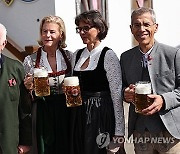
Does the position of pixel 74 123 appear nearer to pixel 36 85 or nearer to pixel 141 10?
pixel 36 85

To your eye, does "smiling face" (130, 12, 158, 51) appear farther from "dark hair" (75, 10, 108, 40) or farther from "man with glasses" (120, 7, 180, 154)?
"dark hair" (75, 10, 108, 40)

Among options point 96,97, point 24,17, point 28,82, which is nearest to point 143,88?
point 96,97

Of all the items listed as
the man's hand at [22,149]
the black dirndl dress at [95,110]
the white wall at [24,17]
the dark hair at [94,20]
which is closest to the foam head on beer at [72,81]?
the black dirndl dress at [95,110]

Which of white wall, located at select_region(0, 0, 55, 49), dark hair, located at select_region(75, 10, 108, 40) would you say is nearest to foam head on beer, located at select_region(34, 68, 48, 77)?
dark hair, located at select_region(75, 10, 108, 40)

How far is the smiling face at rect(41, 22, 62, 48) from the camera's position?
2.98 metres

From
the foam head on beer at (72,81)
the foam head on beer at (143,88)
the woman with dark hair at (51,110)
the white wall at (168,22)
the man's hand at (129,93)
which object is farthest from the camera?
the white wall at (168,22)

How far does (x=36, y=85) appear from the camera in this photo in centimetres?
272

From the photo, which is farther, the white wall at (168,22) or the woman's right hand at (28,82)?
the white wall at (168,22)

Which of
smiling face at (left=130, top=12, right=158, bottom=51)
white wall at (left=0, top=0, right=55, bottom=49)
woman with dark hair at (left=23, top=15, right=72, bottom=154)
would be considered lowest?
woman with dark hair at (left=23, top=15, right=72, bottom=154)

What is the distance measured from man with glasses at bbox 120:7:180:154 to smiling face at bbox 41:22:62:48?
69cm

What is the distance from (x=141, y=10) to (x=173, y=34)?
311 inches

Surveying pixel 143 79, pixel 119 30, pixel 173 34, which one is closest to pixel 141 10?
pixel 143 79

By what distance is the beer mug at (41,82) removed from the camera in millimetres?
2709

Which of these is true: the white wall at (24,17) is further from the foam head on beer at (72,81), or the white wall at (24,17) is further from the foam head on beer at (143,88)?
the foam head on beer at (143,88)
